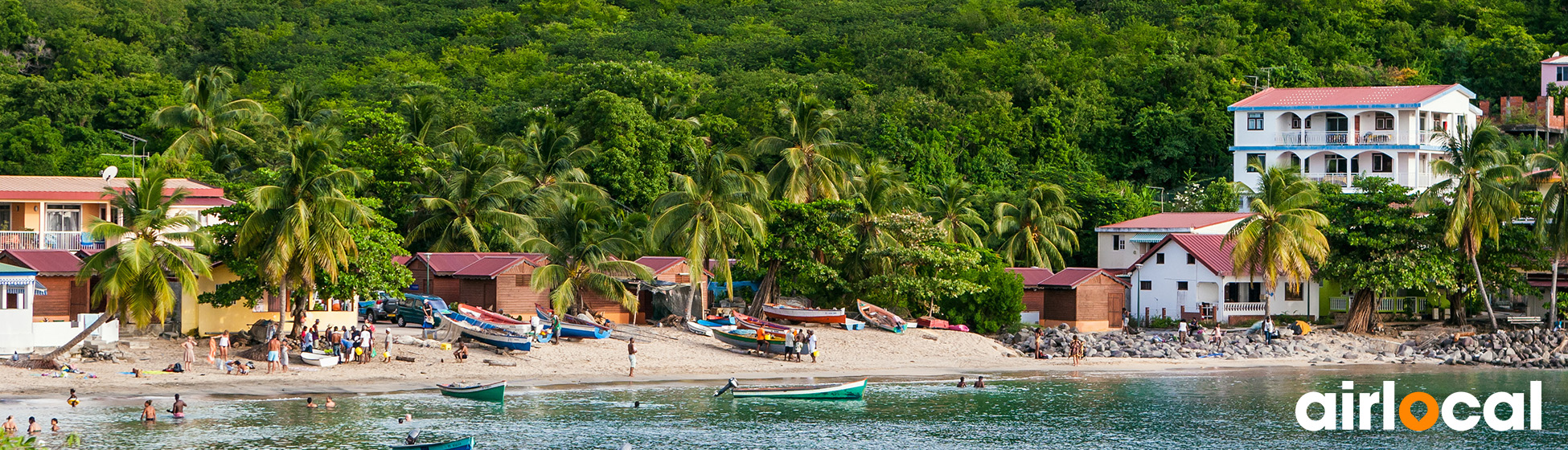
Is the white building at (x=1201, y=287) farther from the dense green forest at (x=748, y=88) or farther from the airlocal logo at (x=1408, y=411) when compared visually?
the airlocal logo at (x=1408, y=411)

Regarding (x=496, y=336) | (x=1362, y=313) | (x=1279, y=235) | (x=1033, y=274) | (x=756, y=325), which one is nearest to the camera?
(x=496, y=336)

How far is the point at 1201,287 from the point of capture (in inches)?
2296

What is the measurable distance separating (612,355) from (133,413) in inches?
598

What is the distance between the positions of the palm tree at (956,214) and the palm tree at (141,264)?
1200 inches

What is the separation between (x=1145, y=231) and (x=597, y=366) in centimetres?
2836

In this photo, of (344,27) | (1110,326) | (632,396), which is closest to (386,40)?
(344,27)

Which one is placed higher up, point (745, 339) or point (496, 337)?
point (496, 337)

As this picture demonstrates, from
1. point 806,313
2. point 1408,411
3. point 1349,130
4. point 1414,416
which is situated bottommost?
point 1414,416

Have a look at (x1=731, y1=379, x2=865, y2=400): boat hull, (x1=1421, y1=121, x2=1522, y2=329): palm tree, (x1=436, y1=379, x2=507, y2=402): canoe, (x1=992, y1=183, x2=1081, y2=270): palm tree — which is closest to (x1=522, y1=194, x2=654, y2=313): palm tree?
(x1=436, y1=379, x2=507, y2=402): canoe

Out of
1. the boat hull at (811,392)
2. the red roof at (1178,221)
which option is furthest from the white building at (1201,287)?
the boat hull at (811,392)

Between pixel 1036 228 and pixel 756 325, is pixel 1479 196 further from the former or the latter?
pixel 756 325

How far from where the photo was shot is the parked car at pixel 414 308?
4769cm

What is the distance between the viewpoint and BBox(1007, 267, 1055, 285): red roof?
57.1m

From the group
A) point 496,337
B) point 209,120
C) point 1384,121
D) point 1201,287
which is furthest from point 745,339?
point 1384,121
